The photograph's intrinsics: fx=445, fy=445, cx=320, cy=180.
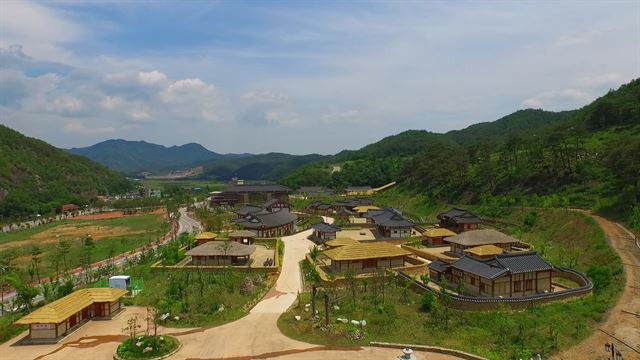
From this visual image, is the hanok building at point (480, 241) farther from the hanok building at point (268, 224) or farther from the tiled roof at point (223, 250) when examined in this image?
the hanok building at point (268, 224)

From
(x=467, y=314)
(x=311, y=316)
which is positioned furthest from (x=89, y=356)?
(x=467, y=314)

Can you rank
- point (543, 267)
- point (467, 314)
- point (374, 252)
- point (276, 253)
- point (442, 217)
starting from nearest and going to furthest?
point (467, 314) < point (543, 267) < point (374, 252) < point (276, 253) < point (442, 217)

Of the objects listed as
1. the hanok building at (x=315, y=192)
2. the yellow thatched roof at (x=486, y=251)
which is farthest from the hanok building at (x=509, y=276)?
the hanok building at (x=315, y=192)

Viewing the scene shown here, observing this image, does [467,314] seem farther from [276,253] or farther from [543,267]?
[276,253]

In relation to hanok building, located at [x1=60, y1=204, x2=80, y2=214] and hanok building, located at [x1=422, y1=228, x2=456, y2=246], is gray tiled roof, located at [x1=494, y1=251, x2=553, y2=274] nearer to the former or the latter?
hanok building, located at [x1=422, y1=228, x2=456, y2=246]

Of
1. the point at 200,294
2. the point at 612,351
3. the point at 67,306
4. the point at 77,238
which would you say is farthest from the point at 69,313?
the point at 77,238
